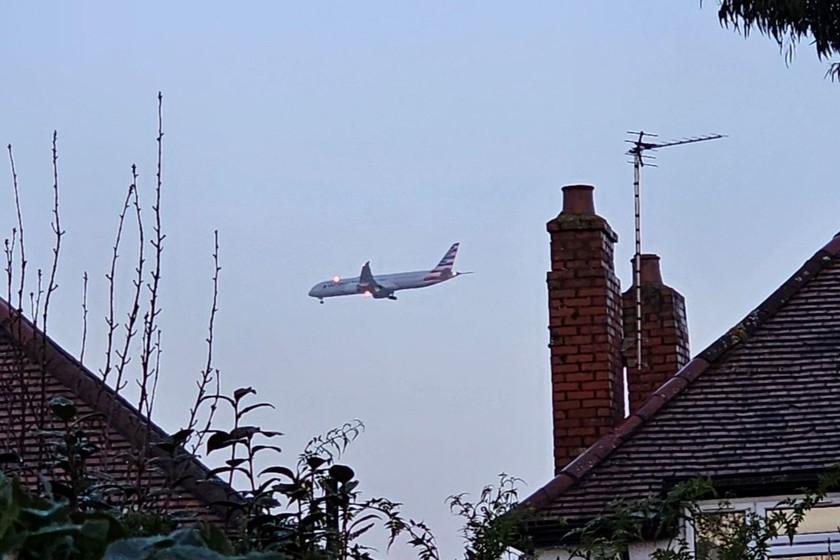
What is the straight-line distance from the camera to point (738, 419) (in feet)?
42.7

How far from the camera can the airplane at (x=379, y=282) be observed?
7694 centimetres

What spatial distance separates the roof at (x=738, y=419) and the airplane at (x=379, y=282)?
62.4 m

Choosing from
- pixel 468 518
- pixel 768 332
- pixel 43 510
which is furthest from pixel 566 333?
pixel 43 510

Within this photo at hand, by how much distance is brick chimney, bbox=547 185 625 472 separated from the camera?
46.3 feet

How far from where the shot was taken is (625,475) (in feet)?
41.7

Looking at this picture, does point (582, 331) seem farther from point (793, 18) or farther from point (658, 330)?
point (793, 18)

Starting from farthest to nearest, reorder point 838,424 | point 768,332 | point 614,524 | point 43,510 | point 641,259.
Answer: point 641,259, point 768,332, point 838,424, point 614,524, point 43,510

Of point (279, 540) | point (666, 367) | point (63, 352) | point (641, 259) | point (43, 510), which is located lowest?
point (43, 510)

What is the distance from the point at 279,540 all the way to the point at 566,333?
1109 centimetres

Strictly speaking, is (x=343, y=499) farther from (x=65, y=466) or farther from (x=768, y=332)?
(x=768, y=332)

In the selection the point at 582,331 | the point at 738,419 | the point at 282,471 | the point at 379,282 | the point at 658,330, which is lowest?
the point at 282,471

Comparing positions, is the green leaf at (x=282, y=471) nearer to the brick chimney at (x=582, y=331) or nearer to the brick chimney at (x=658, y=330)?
the brick chimney at (x=582, y=331)

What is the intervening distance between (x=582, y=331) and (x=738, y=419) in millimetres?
1927

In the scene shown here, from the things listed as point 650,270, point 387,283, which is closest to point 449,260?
point 387,283
